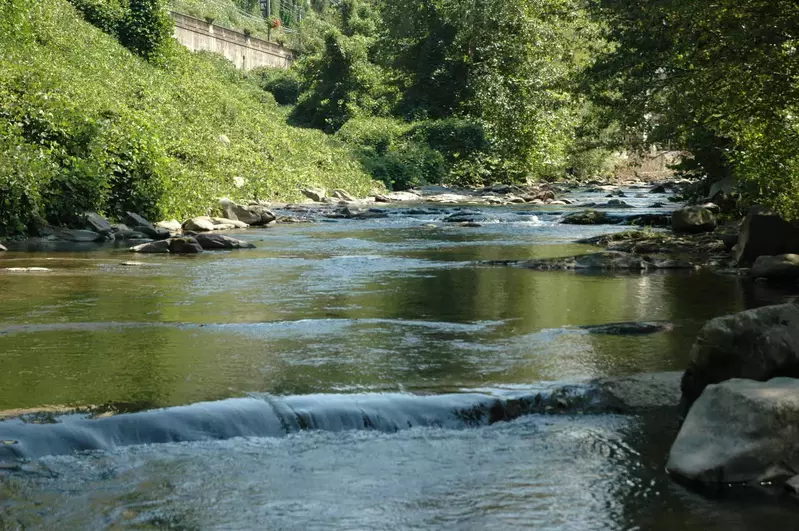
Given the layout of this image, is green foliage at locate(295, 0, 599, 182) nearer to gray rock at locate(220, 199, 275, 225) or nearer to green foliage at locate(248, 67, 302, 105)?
green foliage at locate(248, 67, 302, 105)

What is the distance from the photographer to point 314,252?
15.8 meters

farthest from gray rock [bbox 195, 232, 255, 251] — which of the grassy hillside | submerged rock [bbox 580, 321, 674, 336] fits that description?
submerged rock [bbox 580, 321, 674, 336]

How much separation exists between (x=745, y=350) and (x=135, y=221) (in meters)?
14.2

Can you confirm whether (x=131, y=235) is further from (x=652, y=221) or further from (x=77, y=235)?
(x=652, y=221)

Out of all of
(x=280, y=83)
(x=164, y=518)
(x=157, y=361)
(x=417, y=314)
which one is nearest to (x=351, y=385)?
(x=157, y=361)

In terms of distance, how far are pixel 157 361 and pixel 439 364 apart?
211cm

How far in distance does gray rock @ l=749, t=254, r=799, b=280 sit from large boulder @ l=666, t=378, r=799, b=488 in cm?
722

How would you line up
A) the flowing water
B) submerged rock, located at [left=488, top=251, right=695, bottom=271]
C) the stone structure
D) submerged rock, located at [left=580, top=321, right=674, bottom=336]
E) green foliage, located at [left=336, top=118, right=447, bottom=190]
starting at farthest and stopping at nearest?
the stone structure, green foliage, located at [left=336, top=118, right=447, bottom=190], submerged rock, located at [left=488, top=251, right=695, bottom=271], submerged rock, located at [left=580, top=321, right=674, bottom=336], the flowing water

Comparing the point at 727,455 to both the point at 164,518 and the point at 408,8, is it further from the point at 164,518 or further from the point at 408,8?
the point at 408,8

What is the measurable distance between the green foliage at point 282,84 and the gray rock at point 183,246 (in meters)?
39.1

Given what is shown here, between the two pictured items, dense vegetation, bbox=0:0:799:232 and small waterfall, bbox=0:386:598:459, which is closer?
small waterfall, bbox=0:386:598:459

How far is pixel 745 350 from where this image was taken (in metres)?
5.98

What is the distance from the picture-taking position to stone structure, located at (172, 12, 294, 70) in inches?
1973

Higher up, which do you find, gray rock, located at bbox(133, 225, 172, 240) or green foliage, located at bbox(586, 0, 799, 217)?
green foliage, located at bbox(586, 0, 799, 217)
